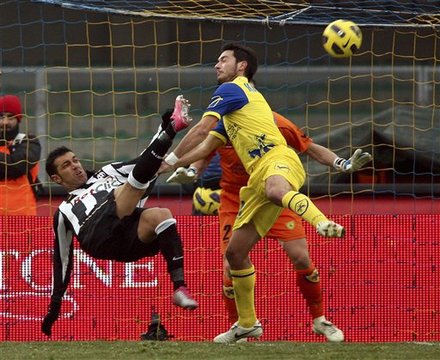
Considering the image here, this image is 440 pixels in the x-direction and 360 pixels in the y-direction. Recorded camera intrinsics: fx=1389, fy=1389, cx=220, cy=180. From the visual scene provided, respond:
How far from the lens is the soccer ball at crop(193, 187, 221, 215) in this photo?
1228 cm

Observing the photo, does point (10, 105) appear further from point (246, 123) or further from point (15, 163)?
point (246, 123)

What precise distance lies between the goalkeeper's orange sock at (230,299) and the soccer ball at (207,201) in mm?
1670

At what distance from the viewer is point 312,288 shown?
10305 mm

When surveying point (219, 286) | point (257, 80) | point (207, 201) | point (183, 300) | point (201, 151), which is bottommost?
point (219, 286)

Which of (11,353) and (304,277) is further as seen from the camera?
(304,277)

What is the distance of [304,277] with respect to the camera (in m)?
10.3

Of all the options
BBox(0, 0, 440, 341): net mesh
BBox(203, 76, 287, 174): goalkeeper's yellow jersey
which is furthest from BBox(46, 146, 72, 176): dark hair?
BBox(0, 0, 440, 341): net mesh

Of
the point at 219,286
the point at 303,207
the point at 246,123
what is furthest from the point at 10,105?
the point at 303,207

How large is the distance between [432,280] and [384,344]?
170 centimetres

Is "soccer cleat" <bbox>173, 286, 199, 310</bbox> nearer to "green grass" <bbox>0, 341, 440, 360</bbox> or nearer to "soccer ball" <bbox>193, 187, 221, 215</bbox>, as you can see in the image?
"green grass" <bbox>0, 341, 440, 360</bbox>

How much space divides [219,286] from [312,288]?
60.4 inches

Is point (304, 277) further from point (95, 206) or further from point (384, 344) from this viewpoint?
point (95, 206)

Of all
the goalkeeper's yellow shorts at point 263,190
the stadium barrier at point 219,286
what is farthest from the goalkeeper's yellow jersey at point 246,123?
the stadium barrier at point 219,286

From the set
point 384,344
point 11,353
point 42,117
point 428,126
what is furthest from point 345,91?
point 11,353
